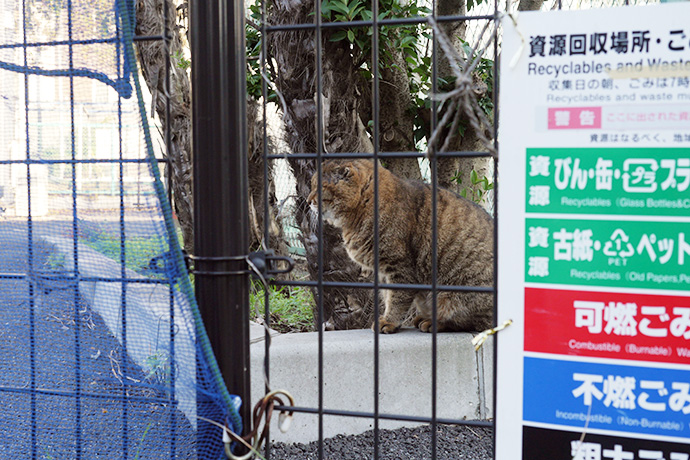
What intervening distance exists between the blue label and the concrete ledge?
1446 millimetres

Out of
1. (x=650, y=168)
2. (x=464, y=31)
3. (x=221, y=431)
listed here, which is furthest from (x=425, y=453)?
(x=464, y=31)

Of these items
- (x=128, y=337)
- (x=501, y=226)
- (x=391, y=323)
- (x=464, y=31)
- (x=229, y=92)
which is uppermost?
(x=464, y=31)

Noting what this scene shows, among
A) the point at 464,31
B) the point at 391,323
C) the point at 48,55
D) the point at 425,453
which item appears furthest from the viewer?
the point at 464,31

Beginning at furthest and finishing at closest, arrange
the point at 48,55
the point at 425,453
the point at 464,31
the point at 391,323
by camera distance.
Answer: the point at 464,31
the point at 391,323
the point at 425,453
the point at 48,55

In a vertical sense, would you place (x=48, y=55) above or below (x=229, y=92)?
above

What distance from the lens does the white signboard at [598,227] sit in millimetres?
1353

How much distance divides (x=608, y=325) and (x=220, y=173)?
3.11 ft

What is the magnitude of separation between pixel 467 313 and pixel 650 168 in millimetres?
2086

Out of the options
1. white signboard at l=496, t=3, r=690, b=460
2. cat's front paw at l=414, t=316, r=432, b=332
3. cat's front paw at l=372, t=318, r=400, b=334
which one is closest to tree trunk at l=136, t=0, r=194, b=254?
cat's front paw at l=372, t=318, r=400, b=334

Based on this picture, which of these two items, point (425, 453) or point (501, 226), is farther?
point (425, 453)

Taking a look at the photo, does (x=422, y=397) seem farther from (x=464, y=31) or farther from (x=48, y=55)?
(x=464, y=31)

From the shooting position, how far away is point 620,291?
4.53ft

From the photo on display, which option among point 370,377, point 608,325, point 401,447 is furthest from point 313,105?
point 608,325

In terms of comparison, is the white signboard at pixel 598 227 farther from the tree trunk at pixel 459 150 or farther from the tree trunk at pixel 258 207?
the tree trunk at pixel 258 207
